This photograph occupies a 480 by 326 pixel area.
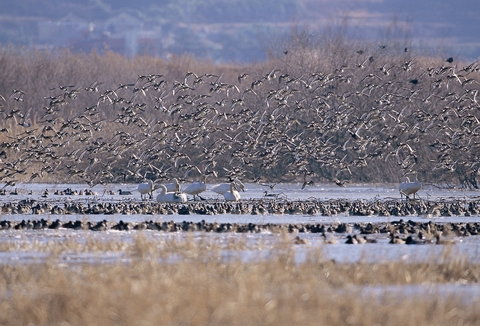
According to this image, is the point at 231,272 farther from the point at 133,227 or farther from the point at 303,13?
the point at 303,13

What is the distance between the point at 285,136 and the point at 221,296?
64.7 feet

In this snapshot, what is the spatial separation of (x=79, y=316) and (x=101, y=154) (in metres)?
21.8

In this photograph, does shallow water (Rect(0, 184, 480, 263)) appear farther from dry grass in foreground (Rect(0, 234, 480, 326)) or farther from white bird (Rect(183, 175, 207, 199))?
dry grass in foreground (Rect(0, 234, 480, 326))

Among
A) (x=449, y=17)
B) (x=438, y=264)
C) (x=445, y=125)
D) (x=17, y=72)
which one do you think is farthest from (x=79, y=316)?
(x=449, y=17)

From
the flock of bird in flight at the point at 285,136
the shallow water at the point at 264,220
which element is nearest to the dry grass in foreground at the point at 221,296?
the shallow water at the point at 264,220

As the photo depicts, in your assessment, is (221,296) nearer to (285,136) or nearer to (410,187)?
(410,187)

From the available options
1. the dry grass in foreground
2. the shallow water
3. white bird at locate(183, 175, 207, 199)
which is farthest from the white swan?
the dry grass in foreground

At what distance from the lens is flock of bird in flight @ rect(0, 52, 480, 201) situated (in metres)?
26.7

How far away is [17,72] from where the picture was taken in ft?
138

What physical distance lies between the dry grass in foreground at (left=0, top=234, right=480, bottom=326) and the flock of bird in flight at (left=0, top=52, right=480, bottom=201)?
49.2 ft

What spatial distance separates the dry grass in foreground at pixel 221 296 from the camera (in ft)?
26.6

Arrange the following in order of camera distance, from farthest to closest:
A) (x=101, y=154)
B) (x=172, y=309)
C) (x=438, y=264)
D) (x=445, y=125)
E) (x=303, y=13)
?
(x=303, y=13)
(x=101, y=154)
(x=445, y=125)
(x=438, y=264)
(x=172, y=309)

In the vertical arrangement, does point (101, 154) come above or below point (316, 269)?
below

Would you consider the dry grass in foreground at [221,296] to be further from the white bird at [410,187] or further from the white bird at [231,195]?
the white bird at [410,187]
